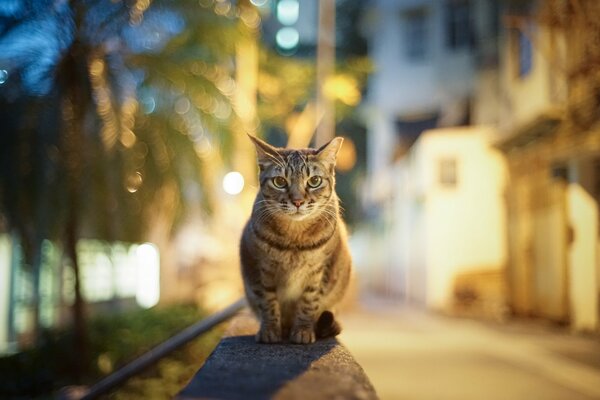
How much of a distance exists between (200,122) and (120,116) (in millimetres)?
1361

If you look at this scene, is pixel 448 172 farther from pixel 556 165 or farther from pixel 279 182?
A: pixel 279 182

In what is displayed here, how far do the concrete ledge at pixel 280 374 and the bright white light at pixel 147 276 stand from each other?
1304 cm

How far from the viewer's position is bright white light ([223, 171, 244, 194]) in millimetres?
9266

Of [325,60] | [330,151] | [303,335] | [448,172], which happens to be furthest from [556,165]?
[303,335]

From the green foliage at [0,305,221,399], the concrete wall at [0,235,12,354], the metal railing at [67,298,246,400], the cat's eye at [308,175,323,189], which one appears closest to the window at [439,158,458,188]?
the green foliage at [0,305,221,399]

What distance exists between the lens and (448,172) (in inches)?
610

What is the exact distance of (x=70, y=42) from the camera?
23.0 ft

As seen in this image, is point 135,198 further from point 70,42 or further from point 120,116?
point 70,42

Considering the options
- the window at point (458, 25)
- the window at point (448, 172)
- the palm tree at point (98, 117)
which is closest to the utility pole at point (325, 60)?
the window at point (448, 172)

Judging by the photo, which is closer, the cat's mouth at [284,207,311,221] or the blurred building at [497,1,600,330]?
the cat's mouth at [284,207,311,221]

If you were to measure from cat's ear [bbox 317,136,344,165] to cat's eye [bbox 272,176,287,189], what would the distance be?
0.24 m

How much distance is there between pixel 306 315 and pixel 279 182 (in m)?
0.65

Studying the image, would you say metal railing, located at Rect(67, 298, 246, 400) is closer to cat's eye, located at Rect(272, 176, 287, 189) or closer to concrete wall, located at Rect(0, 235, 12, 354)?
cat's eye, located at Rect(272, 176, 287, 189)

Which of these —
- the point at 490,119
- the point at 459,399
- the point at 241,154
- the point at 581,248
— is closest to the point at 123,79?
the point at 241,154
